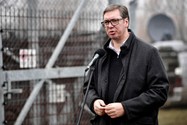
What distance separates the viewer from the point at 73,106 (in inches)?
224

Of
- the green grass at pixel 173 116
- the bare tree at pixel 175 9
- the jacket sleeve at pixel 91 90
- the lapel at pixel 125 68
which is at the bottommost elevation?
the green grass at pixel 173 116

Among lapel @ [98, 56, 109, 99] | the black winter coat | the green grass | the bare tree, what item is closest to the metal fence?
lapel @ [98, 56, 109, 99]

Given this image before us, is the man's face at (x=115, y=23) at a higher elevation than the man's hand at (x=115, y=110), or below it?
higher

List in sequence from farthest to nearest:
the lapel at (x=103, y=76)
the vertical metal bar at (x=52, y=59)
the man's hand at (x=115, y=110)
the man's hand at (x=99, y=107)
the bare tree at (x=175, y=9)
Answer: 1. the bare tree at (x=175, y=9)
2. the vertical metal bar at (x=52, y=59)
3. the lapel at (x=103, y=76)
4. the man's hand at (x=99, y=107)
5. the man's hand at (x=115, y=110)

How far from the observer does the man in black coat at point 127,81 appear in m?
3.46

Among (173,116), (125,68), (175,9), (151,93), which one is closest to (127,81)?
(125,68)

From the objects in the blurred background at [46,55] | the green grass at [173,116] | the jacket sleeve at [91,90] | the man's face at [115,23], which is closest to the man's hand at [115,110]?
the jacket sleeve at [91,90]

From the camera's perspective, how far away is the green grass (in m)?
11.5

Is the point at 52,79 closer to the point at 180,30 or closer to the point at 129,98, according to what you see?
the point at 129,98

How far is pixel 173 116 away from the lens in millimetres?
12578

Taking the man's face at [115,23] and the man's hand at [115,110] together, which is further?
the man's face at [115,23]

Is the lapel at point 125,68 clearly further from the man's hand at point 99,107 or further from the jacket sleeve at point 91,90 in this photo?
the jacket sleeve at point 91,90

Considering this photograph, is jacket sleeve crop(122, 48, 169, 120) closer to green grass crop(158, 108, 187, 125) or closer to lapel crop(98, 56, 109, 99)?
lapel crop(98, 56, 109, 99)

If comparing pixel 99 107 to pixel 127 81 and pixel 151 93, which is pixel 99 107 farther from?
pixel 151 93
